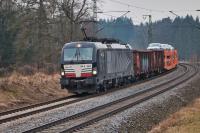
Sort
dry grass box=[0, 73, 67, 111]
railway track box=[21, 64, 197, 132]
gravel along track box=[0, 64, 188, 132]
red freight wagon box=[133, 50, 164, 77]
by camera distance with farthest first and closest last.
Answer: red freight wagon box=[133, 50, 164, 77], dry grass box=[0, 73, 67, 111], gravel along track box=[0, 64, 188, 132], railway track box=[21, 64, 197, 132]

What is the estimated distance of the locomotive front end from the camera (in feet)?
94.8

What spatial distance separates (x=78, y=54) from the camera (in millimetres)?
29438

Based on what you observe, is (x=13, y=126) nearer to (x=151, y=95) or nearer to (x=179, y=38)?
(x=151, y=95)

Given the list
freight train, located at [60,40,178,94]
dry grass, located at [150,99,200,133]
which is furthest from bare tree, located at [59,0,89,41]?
dry grass, located at [150,99,200,133]

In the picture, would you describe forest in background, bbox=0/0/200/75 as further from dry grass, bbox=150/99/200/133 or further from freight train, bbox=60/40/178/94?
dry grass, bbox=150/99/200/133

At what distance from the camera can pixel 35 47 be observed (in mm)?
53562

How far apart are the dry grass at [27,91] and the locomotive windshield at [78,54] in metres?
2.25

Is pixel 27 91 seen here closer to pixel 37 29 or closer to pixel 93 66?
pixel 93 66

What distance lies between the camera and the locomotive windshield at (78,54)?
29312 mm

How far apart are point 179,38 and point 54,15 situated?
433 ft

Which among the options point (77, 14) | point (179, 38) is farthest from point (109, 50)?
point (179, 38)

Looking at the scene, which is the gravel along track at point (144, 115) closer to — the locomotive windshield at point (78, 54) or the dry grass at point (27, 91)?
the locomotive windshield at point (78, 54)

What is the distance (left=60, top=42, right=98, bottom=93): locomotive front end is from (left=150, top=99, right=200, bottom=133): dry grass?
8.74 m

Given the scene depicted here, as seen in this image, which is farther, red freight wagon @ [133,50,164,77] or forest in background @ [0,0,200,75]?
forest in background @ [0,0,200,75]
